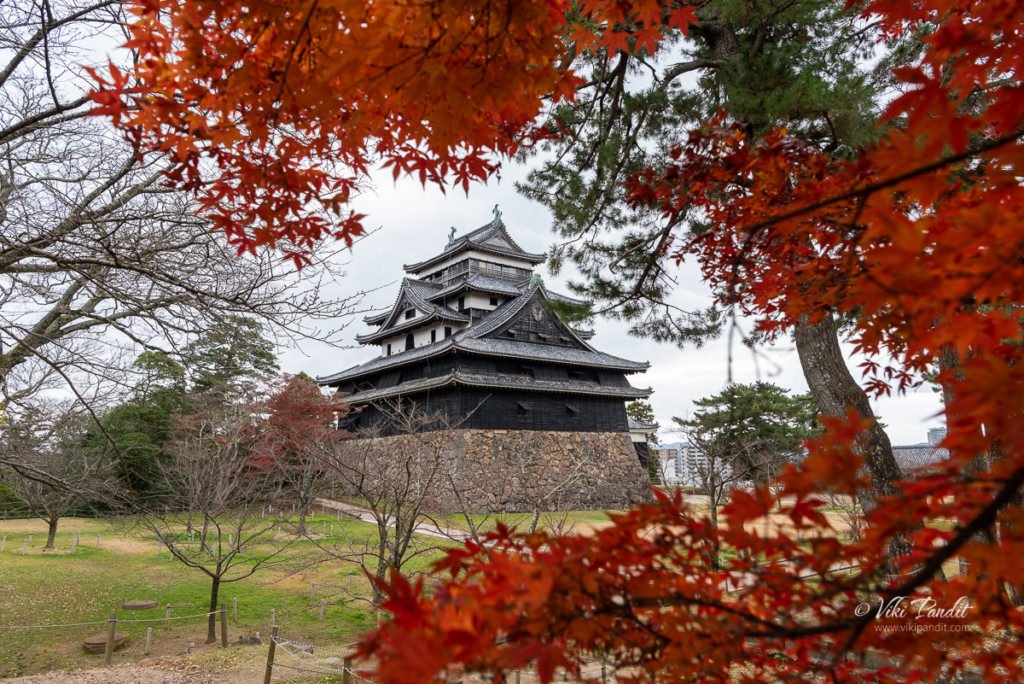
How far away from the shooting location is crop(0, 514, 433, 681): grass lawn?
7.56 meters

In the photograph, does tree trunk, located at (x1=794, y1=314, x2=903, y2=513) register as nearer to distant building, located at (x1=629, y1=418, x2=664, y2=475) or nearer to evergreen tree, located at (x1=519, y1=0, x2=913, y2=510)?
evergreen tree, located at (x1=519, y1=0, x2=913, y2=510)

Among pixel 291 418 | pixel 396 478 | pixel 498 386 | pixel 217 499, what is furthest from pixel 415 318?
pixel 396 478

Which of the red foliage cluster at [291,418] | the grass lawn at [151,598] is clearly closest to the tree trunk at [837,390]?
the grass lawn at [151,598]

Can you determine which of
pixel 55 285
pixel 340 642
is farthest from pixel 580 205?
pixel 340 642

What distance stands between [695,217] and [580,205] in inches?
46.0

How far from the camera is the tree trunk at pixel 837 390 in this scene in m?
3.84

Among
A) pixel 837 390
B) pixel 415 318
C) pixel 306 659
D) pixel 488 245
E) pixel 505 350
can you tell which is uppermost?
pixel 488 245

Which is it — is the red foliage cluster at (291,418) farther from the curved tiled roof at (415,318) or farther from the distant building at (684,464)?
the distant building at (684,464)

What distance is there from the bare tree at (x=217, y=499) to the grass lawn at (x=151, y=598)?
1.44ft

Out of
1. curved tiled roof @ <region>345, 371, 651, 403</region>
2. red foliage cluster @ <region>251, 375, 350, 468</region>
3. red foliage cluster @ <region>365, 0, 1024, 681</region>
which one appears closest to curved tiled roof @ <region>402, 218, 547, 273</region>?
curved tiled roof @ <region>345, 371, 651, 403</region>

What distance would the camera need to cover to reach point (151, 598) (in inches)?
396

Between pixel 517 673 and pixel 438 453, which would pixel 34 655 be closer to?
pixel 438 453

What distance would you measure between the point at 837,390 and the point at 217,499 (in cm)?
936

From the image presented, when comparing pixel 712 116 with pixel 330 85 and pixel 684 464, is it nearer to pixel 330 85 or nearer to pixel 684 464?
pixel 330 85
